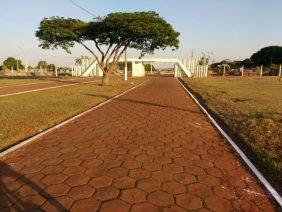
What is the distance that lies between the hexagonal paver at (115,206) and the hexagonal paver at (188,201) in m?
0.73

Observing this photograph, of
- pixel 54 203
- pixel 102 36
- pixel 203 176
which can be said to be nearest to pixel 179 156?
pixel 203 176

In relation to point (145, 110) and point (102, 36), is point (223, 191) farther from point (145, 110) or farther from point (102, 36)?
point (102, 36)

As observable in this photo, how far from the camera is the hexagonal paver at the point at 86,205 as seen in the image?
12.9ft

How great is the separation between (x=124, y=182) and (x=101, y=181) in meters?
0.38

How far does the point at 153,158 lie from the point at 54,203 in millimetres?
2538

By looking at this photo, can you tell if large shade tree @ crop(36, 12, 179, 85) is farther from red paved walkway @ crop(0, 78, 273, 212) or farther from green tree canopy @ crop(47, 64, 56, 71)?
green tree canopy @ crop(47, 64, 56, 71)

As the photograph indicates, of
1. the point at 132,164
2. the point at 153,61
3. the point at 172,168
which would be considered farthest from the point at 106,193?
the point at 153,61

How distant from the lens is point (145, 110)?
43.9 feet

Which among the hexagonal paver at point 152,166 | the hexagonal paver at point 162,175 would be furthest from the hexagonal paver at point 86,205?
the hexagonal paver at point 152,166

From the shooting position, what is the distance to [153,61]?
73188 mm

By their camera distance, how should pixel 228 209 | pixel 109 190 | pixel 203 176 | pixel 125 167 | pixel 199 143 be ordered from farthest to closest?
pixel 199 143
pixel 125 167
pixel 203 176
pixel 109 190
pixel 228 209

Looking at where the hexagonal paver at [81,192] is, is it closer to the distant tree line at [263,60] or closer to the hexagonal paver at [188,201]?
the hexagonal paver at [188,201]

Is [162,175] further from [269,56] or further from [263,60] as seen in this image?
[263,60]

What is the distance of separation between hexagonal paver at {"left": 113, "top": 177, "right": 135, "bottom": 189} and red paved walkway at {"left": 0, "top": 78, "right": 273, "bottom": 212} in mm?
16
